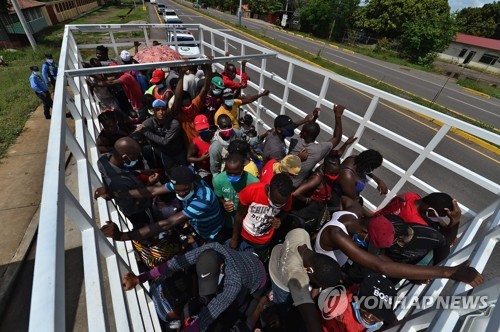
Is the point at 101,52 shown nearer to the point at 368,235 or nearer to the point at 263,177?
the point at 263,177

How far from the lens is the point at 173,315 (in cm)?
223

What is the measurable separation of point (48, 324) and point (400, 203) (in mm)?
3165

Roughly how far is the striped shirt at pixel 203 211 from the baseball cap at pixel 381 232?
1612 millimetres

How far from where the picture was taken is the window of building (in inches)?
1170

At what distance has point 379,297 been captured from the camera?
1798mm

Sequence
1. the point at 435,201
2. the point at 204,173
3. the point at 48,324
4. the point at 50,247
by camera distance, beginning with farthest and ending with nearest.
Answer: the point at 204,173
the point at 435,201
the point at 50,247
the point at 48,324

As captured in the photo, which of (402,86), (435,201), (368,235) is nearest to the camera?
(368,235)

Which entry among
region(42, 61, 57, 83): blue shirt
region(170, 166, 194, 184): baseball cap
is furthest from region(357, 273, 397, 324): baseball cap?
region(42, 61, 57, 83): blue shirt

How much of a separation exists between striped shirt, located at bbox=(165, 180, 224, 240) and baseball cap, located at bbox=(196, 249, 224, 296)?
0.58 metres

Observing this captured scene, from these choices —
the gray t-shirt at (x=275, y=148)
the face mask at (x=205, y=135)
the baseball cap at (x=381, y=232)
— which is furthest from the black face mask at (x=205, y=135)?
the baseball cap at (x=381, y=232)

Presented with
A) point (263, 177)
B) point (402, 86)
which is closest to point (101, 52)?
point (263, 177)

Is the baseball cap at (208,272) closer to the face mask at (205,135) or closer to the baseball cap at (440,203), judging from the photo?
the face mask at (205,135)

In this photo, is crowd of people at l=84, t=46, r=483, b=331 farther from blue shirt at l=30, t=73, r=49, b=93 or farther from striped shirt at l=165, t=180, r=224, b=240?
blue shirt at l=30, t=73, r=49, b=93

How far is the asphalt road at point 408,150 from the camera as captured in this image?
599 centimetres
